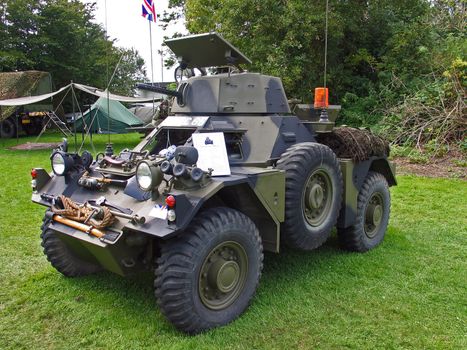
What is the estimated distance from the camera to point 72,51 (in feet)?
86.0

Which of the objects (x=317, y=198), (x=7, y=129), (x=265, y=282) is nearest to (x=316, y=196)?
(x=317, y=198)

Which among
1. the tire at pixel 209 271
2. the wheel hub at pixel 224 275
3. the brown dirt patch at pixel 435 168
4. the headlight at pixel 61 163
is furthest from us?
the brown dirt patch at pixel 435 168

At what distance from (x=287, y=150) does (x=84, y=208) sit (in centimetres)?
183

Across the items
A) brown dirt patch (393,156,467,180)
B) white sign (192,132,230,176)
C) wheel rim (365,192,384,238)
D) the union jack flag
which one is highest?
the union jack flag

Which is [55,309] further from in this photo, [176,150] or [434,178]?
[434,178]

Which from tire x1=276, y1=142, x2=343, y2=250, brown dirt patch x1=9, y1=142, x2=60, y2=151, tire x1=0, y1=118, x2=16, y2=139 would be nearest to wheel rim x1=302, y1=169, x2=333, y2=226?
tire x1=276, y1=142, x2=343, y2=250

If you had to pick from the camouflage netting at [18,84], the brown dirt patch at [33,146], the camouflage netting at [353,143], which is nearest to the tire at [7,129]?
the camouflage netting at [18,84]

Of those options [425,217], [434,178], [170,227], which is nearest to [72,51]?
[434,178]

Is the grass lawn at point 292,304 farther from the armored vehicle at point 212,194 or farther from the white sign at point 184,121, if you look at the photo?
the white sign at point 184,121

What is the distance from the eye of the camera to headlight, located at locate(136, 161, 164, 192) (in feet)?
11.7

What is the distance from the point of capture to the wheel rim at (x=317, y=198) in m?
4.44

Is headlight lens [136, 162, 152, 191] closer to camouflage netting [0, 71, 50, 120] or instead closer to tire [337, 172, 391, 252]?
tire [337, 172, 391, 252]

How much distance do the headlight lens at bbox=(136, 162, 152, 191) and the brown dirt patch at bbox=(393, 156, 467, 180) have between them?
811 centimetres

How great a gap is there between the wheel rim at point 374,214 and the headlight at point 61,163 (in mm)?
3242
